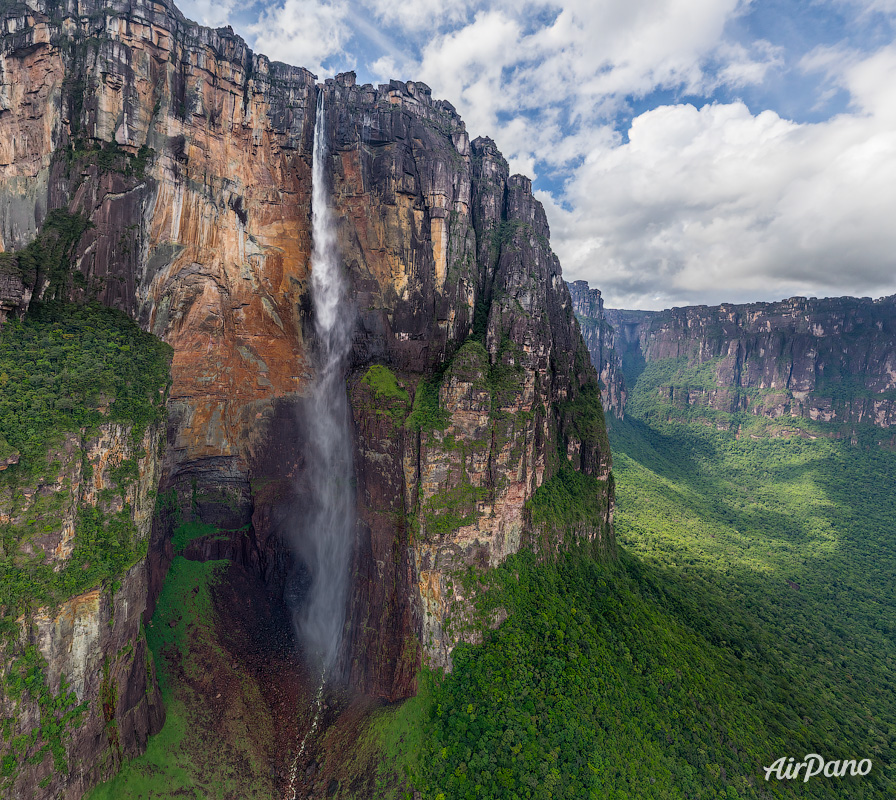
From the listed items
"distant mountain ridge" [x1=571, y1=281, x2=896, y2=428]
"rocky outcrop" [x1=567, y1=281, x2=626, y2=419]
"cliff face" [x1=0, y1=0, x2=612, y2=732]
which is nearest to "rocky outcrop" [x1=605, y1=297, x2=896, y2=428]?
"distant mountain ridge" [x1=571, y1=281, x2=896, y2=428]

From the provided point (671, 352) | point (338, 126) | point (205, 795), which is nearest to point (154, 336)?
point (338, 126)

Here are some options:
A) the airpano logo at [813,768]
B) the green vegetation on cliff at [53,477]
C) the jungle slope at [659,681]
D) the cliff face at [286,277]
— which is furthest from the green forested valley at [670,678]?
the green vegetation on cliff at [53,477]

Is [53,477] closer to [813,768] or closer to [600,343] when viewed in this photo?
[813,768]

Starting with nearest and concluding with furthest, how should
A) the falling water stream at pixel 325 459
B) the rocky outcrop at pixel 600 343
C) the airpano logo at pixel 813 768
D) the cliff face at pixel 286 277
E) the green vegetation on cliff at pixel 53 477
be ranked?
the green vegetation on cliff at pixel 53 477, the cliff face at pixel 286 277, the airpano logo at pixel 813 768, the falling water stream at pixel 325 459, the rocky outcrop at pixel 600 343

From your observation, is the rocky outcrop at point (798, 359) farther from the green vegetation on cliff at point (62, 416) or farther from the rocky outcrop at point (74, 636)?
the rocky outcrop at point (74, 636)

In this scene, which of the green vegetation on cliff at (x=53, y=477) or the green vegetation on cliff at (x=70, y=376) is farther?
the green vegetation on cliff at (x=70, y=376)

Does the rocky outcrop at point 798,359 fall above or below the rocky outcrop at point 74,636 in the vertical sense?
above

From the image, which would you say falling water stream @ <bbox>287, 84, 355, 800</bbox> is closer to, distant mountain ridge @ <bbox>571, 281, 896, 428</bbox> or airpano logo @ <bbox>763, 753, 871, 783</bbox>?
airpano logo @ <bbox>763, 753, 871, 783</bbox>

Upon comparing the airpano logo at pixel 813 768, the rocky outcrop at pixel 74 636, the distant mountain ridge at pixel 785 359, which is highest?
the distant mountain ridge at pixel 785 359
